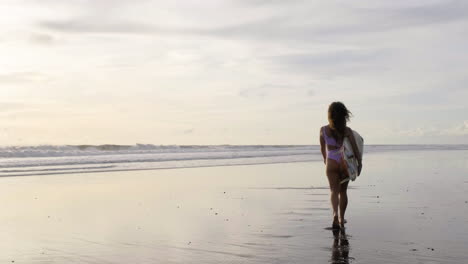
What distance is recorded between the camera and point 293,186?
14.8 metres

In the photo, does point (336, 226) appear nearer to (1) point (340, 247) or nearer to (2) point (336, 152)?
(2) point (336, 152)

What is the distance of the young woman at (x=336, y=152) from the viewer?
807 cm

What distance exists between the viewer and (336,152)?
8227mm

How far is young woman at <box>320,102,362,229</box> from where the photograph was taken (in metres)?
8.07

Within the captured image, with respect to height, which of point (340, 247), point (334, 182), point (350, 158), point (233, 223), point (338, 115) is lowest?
point (340, 247)

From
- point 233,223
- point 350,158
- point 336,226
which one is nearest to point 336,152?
point 350,158

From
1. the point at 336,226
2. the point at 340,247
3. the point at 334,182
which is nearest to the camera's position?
the point at 340,247

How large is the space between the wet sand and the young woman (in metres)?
0.36

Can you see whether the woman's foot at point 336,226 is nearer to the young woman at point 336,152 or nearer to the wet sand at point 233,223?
the young woman at point 336,152

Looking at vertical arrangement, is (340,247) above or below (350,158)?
below

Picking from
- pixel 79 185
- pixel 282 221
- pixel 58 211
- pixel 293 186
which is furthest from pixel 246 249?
pixel 79 185

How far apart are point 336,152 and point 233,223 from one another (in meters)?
1.97

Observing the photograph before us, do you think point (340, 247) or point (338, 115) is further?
point (338, 115)

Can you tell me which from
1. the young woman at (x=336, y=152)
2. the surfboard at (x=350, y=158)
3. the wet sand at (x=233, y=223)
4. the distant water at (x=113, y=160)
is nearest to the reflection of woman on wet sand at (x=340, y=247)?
the wet sand at (x=233, y=223)
